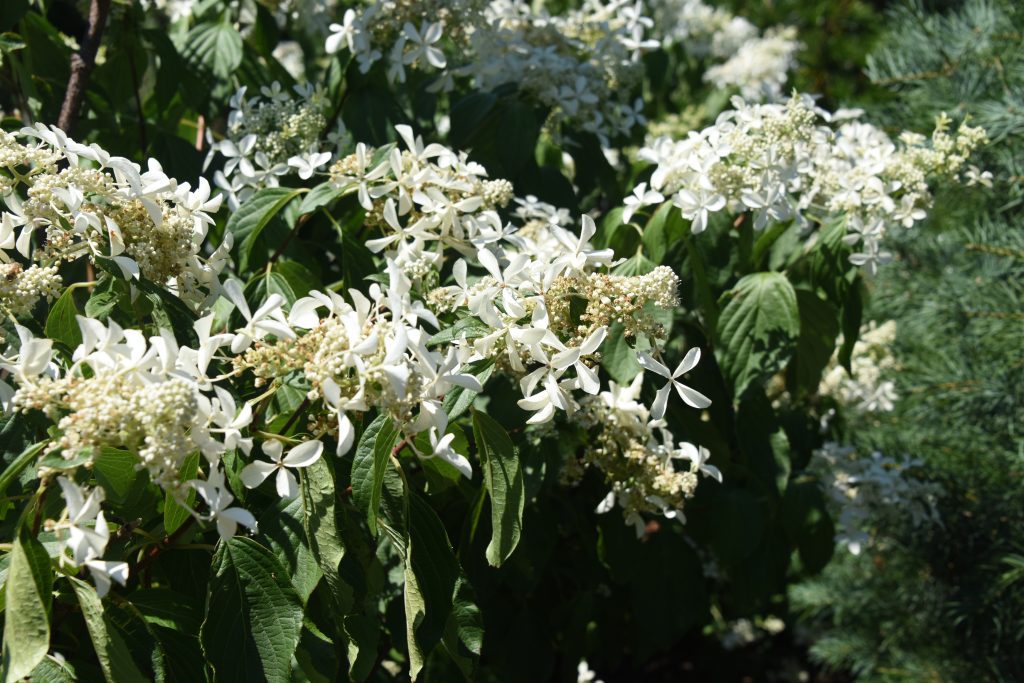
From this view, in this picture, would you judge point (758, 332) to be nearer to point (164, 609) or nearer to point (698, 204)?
point (698, 204)

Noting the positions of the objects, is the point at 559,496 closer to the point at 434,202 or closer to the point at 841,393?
the point at 434,202

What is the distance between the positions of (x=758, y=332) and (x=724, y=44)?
11.7ft

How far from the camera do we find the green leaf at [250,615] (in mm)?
1191

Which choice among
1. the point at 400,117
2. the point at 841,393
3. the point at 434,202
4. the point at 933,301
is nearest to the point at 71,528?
the point at 434,202

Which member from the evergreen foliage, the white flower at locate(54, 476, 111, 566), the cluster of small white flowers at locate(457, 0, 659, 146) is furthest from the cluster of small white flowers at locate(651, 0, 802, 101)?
the white flower at locate(54, 476, 111, 566)

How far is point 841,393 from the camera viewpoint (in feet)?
10.1

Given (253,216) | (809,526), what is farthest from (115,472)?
(809,526)

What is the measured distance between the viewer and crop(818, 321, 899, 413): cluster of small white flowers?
3.06m

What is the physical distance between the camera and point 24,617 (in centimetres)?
102

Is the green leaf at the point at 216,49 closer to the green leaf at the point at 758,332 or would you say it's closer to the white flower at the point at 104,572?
the green leaf at the point at 758,332

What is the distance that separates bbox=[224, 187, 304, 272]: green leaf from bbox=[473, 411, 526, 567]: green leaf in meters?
0.63

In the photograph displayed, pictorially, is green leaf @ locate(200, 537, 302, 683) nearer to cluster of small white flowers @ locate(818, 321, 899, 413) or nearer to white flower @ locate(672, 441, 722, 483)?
white flower @ locate(672, 441, 722, 483)

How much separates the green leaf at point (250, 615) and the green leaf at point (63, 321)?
0.39 metres

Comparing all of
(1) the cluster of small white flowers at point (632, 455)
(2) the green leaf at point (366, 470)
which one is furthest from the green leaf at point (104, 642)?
(1) the cluster of small white flowers at point (632, 455)
